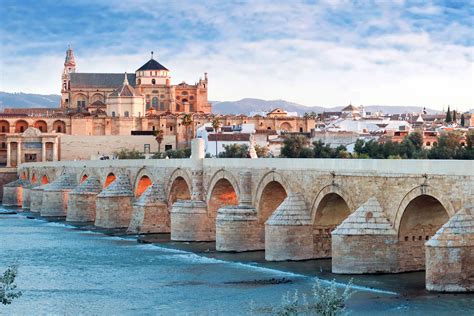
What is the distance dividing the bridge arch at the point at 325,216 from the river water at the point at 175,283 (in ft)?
2.12

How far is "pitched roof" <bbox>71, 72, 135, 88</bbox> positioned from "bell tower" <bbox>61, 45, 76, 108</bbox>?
0.92 metres

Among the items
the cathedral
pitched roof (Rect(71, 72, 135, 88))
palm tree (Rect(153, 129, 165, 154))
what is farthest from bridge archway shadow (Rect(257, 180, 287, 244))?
pitched roof (Rect(71, 72, 135, 88))

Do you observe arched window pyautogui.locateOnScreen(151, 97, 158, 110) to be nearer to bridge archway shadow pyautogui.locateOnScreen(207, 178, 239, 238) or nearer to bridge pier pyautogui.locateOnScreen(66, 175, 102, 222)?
bridge pier pyautogui.locateOnScreen(66, 175, 102, 222)

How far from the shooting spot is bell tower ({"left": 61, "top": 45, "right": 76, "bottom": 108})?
116062 mm

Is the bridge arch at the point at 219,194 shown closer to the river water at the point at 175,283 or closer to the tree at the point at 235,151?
the river water at the point at 175,283

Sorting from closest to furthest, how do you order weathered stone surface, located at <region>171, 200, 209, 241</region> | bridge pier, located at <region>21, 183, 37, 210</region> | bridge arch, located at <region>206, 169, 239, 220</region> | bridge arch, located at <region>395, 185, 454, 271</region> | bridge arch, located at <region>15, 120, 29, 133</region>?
1. bridge arch, located at <region>395, 185, 454, 271</region>
2. weathered stone surface, located at <region>171, 200, 209, 241</region>
3. bridge arch, located at <region>206, 169, 239, 220</region>
4. bridge pier, located at <region>21, 183, 37, 210</region>
5. bridge arch, located at <region>15, 120, 29, 133</region>

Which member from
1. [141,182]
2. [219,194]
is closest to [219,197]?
[219,194]

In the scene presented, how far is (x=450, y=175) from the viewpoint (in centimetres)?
2311

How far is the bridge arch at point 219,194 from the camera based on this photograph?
3744cm

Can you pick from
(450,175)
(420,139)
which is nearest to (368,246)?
(450,175)

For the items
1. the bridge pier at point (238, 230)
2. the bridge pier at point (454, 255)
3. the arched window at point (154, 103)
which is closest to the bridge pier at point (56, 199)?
the bridge pier at point (238, 230)

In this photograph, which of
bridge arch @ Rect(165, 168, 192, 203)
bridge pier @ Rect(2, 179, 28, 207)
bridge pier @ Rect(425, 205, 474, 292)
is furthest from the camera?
bridge pier @ Rect(2, 179, 28, 207)

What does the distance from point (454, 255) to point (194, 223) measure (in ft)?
55.0

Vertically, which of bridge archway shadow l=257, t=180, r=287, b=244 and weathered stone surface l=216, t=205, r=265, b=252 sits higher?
bridge archway shadow l=257, t=180, r=287, b=244
